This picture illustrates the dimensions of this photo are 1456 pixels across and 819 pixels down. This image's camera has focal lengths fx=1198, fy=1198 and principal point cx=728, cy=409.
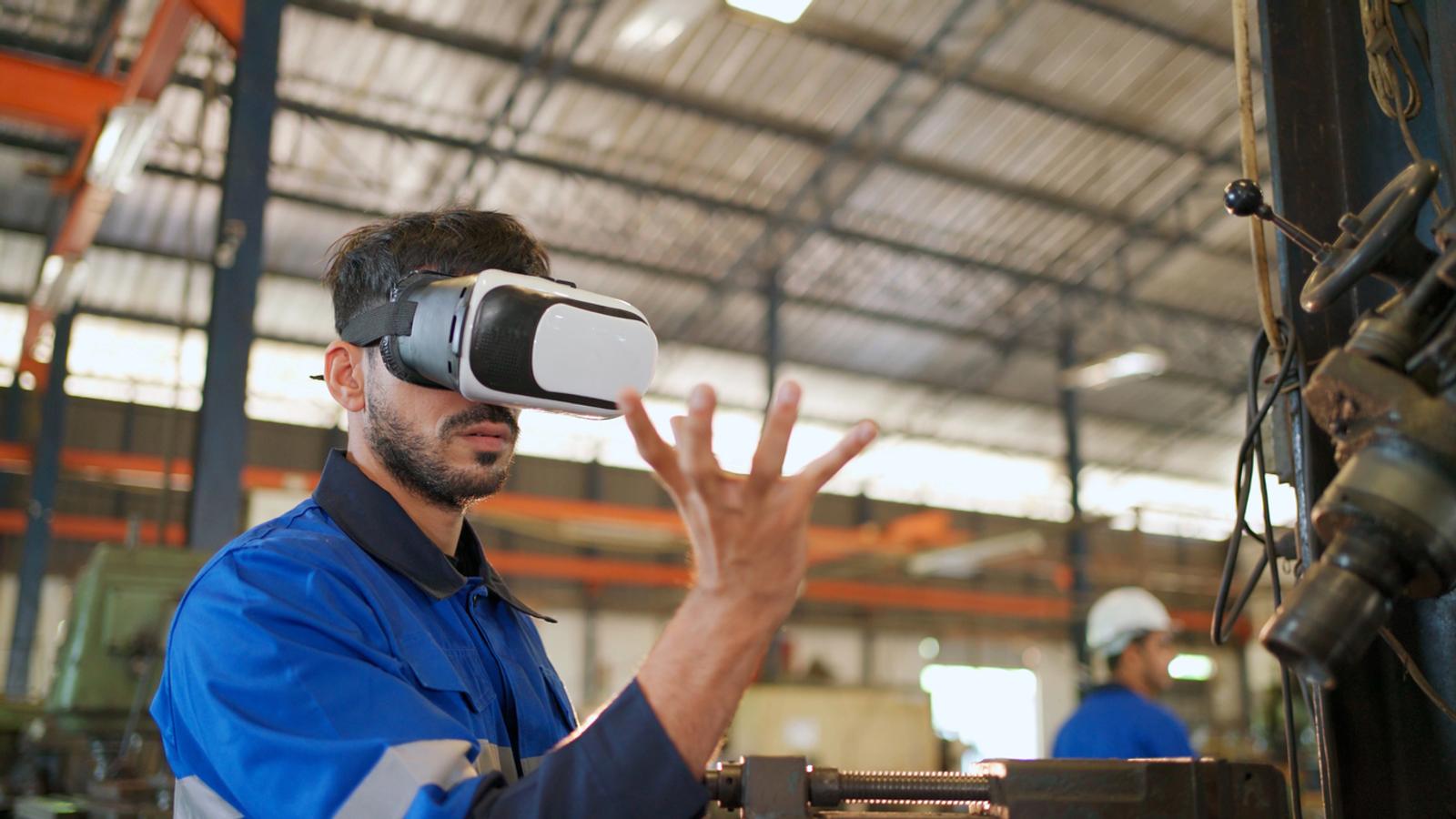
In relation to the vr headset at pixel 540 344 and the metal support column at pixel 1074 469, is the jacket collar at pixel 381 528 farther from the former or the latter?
the metal support column at pixel 1074 469

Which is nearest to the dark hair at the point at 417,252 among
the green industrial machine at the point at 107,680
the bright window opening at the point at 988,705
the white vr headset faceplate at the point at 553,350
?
the white vr headset faceplate at the point at 553,350

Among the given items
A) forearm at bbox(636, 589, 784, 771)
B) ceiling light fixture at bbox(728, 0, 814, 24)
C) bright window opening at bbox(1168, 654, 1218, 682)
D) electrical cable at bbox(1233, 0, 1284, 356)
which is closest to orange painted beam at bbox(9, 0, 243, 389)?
ceiling light fixture at bbox(728, 0, 814, 24)

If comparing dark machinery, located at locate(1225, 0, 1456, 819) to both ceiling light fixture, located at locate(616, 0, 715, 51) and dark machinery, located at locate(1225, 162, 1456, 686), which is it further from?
ceiling light fixture, located at locate(616, 0, 715, 51)

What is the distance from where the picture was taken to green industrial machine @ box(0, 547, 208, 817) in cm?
354

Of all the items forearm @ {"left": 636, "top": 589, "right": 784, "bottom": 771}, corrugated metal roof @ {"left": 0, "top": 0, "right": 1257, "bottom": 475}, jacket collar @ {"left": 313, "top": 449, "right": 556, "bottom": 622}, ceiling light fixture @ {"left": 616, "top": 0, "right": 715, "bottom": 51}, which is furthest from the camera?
corrugated metal roof @ {"left": 0, "top": 0, "right": 1257, "bottom": 475}

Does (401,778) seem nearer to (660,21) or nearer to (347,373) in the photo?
(347,373)

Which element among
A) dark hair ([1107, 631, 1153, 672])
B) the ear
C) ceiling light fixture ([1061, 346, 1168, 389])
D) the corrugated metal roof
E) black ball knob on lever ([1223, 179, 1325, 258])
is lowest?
the ear

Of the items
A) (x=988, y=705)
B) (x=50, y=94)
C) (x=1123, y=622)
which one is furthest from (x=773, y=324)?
(x=1123, y=622)

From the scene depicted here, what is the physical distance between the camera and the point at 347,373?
61.3 inches

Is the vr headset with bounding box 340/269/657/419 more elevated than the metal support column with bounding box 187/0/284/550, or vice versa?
the metal support column with bounding box 187/0/284/550

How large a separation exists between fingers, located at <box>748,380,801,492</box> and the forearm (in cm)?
11

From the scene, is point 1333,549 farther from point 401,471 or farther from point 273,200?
point 273,200

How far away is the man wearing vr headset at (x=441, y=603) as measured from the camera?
37.5 inches

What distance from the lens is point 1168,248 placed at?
540 inches
